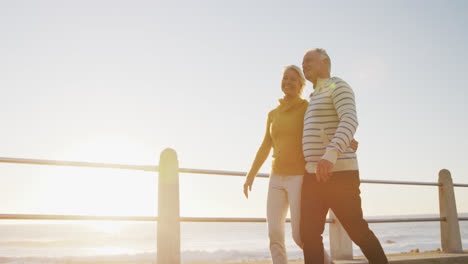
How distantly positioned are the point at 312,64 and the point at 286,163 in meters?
0.70

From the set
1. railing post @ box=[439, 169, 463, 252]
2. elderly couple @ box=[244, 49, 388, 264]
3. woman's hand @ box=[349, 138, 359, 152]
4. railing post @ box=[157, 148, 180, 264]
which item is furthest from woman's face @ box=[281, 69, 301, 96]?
railing post @ box=[439, 169, 463, 252]

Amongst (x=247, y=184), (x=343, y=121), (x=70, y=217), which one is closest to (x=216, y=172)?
(x=247, y=184)

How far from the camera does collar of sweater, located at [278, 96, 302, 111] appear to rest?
321 cm

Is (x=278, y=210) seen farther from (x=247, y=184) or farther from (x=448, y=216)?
(x=448, y=216)

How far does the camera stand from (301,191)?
9.39 feet

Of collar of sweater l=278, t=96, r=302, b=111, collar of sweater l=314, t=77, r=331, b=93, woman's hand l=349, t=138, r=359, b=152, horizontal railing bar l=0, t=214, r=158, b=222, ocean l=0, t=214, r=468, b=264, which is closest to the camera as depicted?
woman's hand l=349, t=138, r=359, b=152

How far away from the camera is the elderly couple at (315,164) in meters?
2.50

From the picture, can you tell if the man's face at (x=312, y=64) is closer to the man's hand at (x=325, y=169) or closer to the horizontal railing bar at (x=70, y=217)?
the man's hand at (x=325, y=169)

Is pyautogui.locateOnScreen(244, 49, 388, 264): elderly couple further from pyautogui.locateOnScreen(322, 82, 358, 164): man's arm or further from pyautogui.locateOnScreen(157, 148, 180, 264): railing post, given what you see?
pyautogui.locateOnScreen(157, 148, 180, 264): railing post

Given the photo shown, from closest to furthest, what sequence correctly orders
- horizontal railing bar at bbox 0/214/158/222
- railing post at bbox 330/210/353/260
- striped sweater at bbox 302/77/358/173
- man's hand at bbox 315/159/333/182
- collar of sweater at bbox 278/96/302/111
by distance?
1. man's hand at bbox 315/159/333/182
2. striped sweater at bbox 302/77/358/173
3. horizontal railing bar at bbox 0/214/158/222
4. collar of sweater at bbox 278/96/302/111
5. railing post at bbox 330/210/353/260

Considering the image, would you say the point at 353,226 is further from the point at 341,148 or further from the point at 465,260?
the point at 465,260

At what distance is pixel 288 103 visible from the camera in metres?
3.26

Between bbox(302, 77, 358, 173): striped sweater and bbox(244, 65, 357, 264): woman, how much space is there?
264mm

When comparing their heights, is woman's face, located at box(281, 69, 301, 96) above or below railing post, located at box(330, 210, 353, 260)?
above
